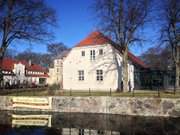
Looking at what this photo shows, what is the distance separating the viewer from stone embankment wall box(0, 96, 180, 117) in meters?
20.8

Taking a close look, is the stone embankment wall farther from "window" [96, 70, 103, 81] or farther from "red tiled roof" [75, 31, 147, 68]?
"red tiled roof" [75, 31, 147, 68]

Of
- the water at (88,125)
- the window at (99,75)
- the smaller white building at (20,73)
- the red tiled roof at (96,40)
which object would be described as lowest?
the water at (88,125)

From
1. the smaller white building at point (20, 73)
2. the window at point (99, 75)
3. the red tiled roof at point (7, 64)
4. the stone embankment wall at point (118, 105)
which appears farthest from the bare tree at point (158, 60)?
the red tiled roof at point (7, 64)

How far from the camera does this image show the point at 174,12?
2759 cm

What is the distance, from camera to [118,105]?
2227cm

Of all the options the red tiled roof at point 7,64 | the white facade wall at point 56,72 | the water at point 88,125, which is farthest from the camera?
the red tiled roof at point 7,64

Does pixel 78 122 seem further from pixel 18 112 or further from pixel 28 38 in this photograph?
pixel 28 38

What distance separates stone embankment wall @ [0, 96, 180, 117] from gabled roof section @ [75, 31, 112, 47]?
1224 cm

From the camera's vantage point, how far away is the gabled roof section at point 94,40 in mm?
33656

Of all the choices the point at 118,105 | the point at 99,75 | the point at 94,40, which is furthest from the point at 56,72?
the point at 118,105

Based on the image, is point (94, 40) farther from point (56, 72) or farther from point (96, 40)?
point (56, 72)

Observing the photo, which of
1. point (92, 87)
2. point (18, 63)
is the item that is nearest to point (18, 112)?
point (92, 87)

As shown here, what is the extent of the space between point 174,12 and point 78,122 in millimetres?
16362

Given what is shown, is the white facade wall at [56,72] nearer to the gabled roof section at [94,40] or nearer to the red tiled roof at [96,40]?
the gabled roof section at [94,40]
